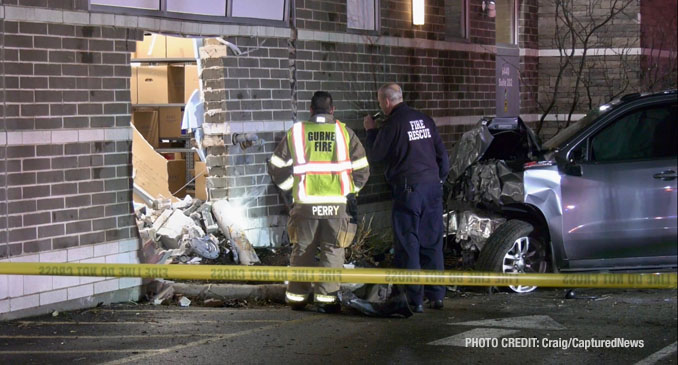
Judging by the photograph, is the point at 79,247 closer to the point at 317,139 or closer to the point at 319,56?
the point at 317,139

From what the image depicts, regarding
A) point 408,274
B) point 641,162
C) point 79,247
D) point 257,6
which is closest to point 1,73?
point 79,247

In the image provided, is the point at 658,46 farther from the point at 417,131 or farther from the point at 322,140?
the point at 322,140

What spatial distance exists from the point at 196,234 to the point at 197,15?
237 centimetres

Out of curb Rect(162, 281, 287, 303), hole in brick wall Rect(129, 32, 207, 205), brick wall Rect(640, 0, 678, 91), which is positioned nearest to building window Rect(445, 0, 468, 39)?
brick wall Rect(640, 0, 678, 91)

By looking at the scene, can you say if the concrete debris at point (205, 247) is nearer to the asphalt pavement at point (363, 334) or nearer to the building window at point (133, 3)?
the asphalt pavement at point (363, 334)

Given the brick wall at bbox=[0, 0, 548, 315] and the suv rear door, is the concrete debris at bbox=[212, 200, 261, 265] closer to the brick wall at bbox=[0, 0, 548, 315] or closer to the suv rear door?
the brick wall at bbox=[0, 0, 548, 315]

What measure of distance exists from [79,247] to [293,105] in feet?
12.5

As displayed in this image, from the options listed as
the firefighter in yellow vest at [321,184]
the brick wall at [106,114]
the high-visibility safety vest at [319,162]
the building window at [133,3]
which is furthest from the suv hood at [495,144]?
the building window at [133,3]

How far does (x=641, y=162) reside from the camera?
9.99 metres

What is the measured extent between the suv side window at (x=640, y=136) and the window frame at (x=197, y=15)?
13.8 feet

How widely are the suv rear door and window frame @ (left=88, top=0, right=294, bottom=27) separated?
4.10 m

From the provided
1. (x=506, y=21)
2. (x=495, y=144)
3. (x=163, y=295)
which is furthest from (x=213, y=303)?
(x=506, y=21)

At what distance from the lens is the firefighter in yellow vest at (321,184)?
372 inches

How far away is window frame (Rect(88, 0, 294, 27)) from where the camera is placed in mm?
10328
